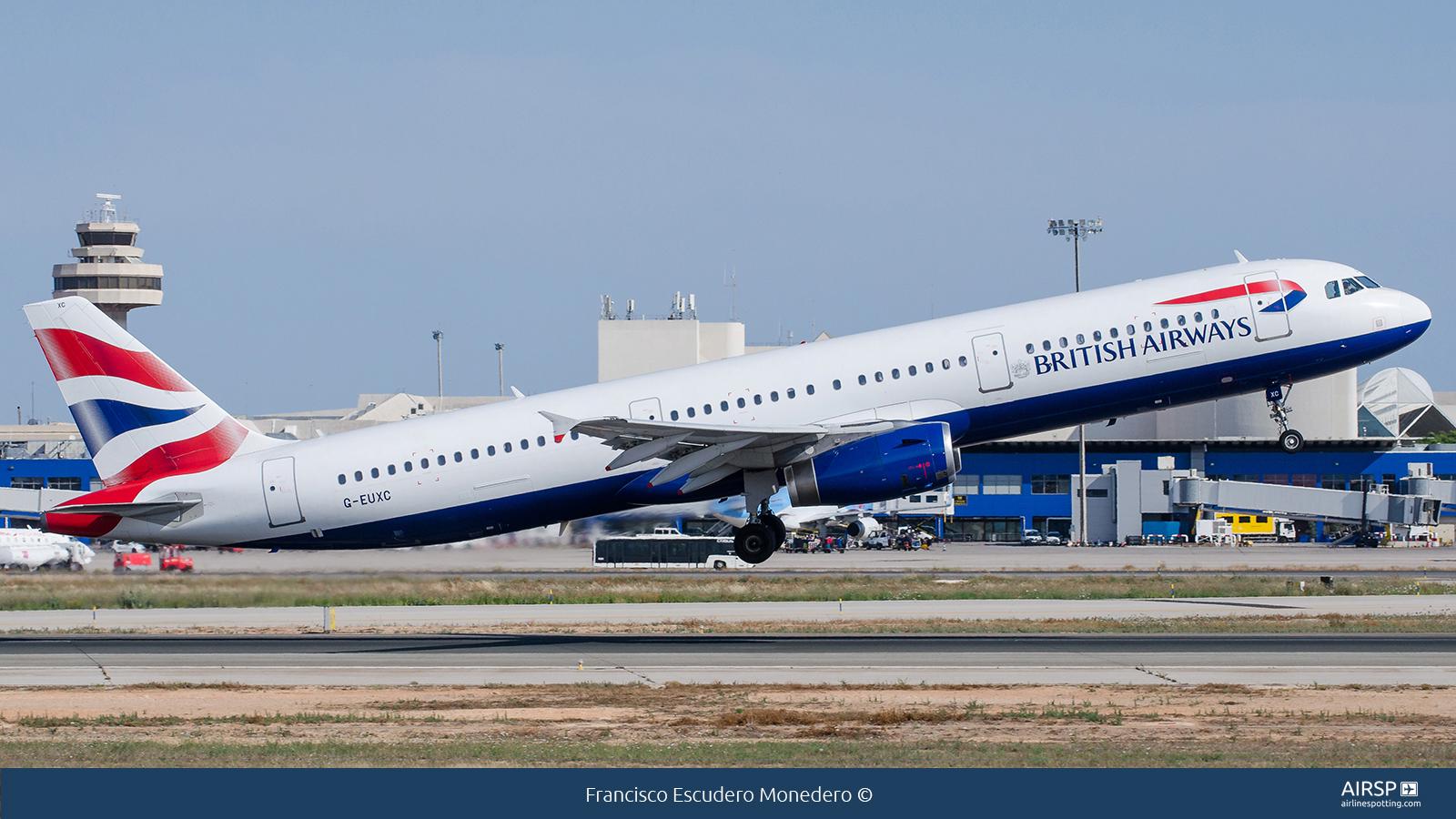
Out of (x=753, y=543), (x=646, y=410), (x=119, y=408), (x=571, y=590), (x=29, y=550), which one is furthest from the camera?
(x=29, y=550)

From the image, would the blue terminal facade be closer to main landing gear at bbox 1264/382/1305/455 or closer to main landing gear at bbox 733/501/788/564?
main landing gear at bbox 1264/382/1305/455

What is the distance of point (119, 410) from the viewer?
38.2 meters

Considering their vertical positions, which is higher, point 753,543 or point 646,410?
point 646,410

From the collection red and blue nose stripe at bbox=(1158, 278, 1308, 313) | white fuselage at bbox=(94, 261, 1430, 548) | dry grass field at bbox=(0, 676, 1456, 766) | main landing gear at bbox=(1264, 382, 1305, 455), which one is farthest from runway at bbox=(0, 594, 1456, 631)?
dry grass field at bbox=(0, 676, 1456, 766)

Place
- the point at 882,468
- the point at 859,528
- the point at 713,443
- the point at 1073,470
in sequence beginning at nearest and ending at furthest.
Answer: the point at 882,468 < the point at 713,443 < the point at 859,528 < the point at 1073,470

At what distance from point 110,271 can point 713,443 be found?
146 m

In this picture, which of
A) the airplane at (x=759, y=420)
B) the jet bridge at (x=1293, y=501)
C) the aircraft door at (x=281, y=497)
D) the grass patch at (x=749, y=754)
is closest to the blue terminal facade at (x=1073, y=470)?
the jet bridge at (x=1293, y=501)

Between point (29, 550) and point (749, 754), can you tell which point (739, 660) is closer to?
point (749, 754)

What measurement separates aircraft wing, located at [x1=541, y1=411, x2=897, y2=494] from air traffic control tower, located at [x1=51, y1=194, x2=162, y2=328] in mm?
143720

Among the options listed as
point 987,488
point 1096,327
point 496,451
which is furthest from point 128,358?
point 987,488

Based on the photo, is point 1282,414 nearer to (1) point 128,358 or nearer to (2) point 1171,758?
(2) point 1171,758

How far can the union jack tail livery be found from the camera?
3816 centimetres

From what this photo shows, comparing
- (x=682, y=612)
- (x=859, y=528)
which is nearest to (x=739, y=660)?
(x=682, y=612)

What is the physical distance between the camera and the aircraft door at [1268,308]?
34031 millimetres
